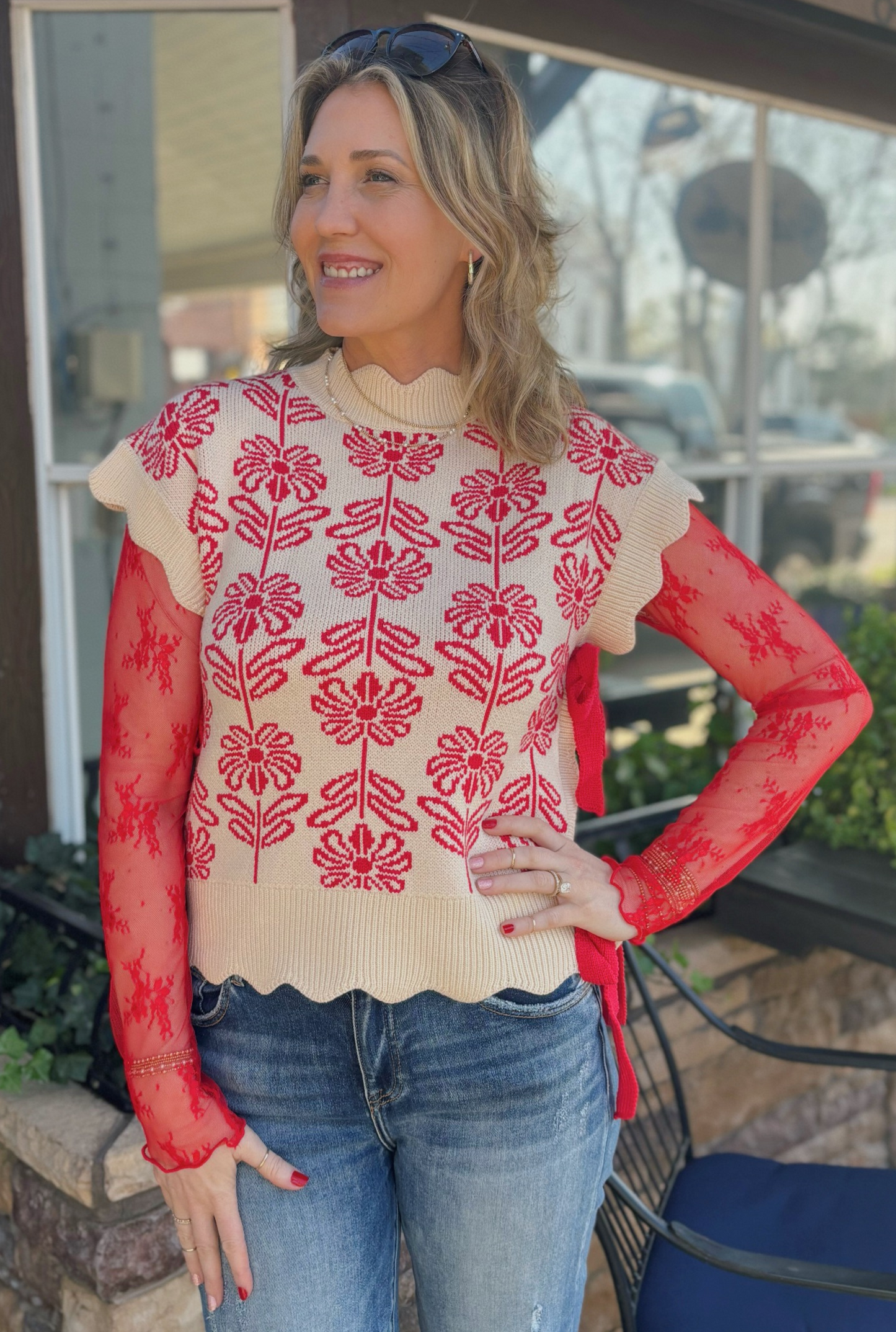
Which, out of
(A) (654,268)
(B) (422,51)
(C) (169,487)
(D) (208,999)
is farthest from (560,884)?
(A) (654,268)

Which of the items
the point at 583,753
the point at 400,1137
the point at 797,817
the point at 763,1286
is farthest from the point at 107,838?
the point at 797,817

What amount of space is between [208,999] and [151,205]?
3.12 metres

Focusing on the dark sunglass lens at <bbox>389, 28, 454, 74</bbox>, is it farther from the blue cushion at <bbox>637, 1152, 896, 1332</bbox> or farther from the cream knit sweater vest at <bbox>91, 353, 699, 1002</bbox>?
the blue cushion at <bbox>637, 1152, 896, 1332</bbox>

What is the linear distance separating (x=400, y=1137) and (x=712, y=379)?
396cm

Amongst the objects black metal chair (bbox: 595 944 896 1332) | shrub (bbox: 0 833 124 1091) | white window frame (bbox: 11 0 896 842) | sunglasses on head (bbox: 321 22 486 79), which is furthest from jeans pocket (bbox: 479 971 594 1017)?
white window frame (bbox: 11 0 896 842)

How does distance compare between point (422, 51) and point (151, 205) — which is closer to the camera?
point (422, 51)

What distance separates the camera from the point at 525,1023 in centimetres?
127

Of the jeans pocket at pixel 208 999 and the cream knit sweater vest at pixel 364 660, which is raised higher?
the cream knit sweater vest at pixel 364 660

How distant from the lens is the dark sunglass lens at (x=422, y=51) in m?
1.32

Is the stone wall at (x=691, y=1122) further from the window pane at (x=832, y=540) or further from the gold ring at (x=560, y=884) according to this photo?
the window pane at (x=832, y=540)

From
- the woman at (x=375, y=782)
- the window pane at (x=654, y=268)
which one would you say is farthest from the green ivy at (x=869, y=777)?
the woman at (x=375, y=782)

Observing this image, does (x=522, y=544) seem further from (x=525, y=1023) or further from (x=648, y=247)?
(x=648, y=247)

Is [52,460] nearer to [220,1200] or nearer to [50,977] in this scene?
[50,977]

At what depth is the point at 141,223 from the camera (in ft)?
12.4
